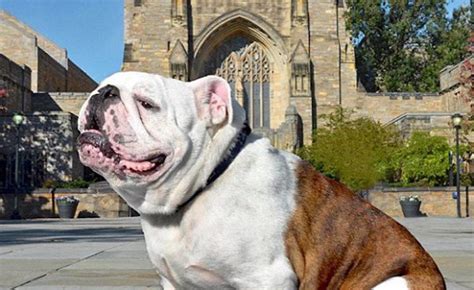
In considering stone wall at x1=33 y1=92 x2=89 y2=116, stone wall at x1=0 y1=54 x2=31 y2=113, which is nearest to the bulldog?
stone wall at x1=0 y1=54 x2=31 y2=113

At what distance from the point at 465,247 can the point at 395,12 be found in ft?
123

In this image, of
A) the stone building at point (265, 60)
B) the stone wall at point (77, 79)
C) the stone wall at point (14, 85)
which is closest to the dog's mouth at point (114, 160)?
the stone wall at point (14, 85)

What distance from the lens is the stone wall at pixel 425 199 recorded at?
80.0 ft

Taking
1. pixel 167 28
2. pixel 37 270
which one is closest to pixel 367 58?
pixel 167 28

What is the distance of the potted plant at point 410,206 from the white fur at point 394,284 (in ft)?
67.8

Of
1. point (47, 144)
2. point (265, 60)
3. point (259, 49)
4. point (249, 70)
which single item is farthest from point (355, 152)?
point (47, 144)

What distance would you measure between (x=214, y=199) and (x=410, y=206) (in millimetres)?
21024

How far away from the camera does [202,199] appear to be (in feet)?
9.01

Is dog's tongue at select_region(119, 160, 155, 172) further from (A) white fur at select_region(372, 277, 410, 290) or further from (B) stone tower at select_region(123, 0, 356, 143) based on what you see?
(B) stone tower at select_region(123, 0, 356, 143)

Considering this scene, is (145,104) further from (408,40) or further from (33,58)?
(408,40)

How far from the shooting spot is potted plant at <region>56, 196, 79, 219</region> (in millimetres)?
22797

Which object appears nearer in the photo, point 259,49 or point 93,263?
point 93,263

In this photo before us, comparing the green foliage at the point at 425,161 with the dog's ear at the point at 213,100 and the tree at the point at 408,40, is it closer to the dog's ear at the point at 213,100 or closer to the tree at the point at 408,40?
the tree at the point at 408,40

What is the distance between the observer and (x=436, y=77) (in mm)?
44375
